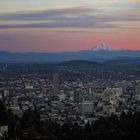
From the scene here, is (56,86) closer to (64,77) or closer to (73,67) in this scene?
(64,77)

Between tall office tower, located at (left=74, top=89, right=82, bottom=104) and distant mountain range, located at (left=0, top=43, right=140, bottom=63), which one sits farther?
distant mountain range, located at (left=0, top=43, right=140, bottom=63)

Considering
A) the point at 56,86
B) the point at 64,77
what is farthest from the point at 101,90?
the point at 64,77

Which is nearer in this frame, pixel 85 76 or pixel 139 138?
pixel 139 138

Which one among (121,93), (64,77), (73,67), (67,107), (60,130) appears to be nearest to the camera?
(60,130)

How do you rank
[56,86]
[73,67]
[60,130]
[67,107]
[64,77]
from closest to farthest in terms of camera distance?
[60,130], [67,107], [56,86], [64,77], [73,67]

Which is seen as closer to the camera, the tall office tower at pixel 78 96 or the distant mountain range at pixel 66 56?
the tall office tower at pixel 78 96

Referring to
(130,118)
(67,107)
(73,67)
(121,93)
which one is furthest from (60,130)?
(73,67)

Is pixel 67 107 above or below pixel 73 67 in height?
below

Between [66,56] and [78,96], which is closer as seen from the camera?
[78,96]

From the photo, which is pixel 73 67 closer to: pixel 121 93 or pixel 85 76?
pixel 85 76
